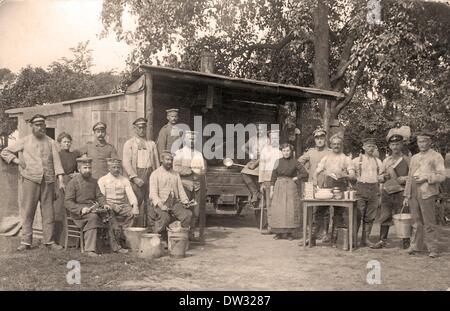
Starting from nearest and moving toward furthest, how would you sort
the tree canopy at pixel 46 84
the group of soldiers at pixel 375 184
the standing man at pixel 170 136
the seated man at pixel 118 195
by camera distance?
the seated man at pixel 118 195 < the group of soldiers at pixel 375 184 < the standing man at pixel 170 136 < the tree canopy at pixel 46 84

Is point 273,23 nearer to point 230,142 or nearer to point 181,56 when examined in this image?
point 181,56

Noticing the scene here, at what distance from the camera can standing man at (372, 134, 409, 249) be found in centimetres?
869

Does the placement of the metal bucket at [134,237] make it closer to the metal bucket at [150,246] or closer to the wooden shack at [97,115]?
the metal bucket at [150,246]

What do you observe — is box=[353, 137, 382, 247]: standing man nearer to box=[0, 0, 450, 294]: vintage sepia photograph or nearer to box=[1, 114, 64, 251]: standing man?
box=[0, 0, 450, 294]: vintage sepia photograph

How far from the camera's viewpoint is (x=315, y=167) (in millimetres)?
9594

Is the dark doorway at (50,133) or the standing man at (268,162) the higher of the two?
the dark doorway at (50,133)

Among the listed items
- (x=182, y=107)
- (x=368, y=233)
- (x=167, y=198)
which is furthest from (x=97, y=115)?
(x=368, y=233)

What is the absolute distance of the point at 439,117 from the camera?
14594 millimetres

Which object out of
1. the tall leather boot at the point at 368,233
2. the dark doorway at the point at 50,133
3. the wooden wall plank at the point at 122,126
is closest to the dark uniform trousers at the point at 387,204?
the tall leather boot at the point at 368,233

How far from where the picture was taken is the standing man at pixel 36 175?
769 centimetres

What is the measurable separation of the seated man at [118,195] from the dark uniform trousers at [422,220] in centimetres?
420

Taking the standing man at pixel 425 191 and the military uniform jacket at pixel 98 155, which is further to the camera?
the military uniform jacket at pixel 98 155

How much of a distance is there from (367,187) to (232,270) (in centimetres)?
319
